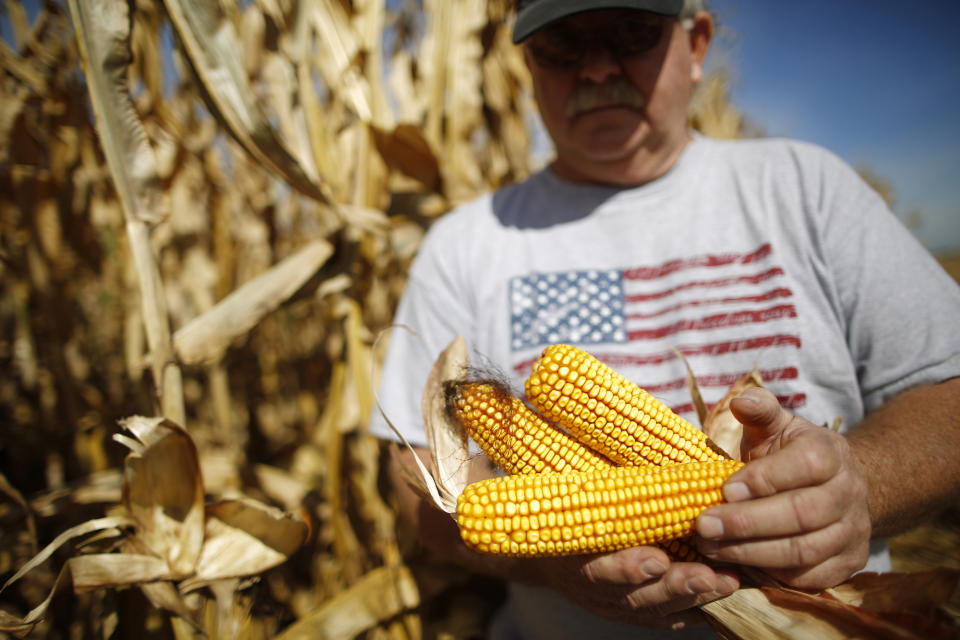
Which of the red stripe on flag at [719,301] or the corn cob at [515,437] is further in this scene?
the red stripe on flag at [719,301]

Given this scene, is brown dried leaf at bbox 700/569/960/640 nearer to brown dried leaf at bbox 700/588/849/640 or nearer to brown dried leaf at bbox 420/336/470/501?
brown dried leaf at bbox 700/588/849/640

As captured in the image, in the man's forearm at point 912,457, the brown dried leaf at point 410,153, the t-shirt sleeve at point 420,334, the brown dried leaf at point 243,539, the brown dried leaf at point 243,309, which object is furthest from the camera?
the brown dried leaf at point 410,153

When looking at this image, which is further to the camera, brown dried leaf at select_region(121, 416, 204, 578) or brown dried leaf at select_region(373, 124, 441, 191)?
brown dried leaf at select_region(373, 124, 441, 191)

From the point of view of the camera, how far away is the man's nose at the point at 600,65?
1470mm

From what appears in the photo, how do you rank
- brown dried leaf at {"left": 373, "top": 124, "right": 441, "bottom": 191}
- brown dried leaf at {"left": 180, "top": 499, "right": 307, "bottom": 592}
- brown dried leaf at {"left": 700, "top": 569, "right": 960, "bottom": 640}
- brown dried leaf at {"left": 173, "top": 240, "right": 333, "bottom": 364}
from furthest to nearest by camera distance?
brown dried leaf at {"left": 373, "top": 124, "right": 441, "bottom": 191}, brown dried leaf at {"left": 173, "top": 240, "right": 333, "bottom": 364}, brown dried leaf at {"left": 180, "top": 499, "right": 307, "bottom": 592}, brown dried leaf at {"left": 700, "top": 569, "right": 960, "bottom": 640}

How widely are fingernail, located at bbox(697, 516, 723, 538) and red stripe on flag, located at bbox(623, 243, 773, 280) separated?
2.84ft

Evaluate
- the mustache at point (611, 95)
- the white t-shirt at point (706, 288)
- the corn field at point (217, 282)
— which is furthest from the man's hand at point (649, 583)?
the mustache at point (611, 95)

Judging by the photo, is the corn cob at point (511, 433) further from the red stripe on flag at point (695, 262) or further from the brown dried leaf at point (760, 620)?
the red stripe on flag at point (695, 262)

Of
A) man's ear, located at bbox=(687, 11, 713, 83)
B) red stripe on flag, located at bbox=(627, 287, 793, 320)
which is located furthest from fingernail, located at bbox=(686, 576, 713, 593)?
man's ear, located at bbox=(687, 11, 713, 83)

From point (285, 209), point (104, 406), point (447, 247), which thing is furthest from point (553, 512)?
point (285, 209)

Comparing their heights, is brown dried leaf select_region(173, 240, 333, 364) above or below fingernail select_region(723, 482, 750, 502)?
above

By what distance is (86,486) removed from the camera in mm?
1677

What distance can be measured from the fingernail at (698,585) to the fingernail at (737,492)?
6.2 inches

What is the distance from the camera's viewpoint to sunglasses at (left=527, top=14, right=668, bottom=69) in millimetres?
1440
